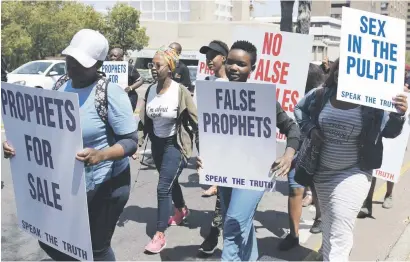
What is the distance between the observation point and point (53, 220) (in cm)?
303

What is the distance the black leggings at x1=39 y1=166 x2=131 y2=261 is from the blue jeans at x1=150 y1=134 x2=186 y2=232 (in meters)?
1.39

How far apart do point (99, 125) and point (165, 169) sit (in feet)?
5.82

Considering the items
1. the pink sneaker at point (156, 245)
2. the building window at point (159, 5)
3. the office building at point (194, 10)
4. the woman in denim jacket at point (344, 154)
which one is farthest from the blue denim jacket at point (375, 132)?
the building window at point (159, 5)

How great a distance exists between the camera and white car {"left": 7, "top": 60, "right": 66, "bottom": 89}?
17094mm

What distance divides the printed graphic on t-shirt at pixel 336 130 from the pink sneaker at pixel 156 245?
6.21ft

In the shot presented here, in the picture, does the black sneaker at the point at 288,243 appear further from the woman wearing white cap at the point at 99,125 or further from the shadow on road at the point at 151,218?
the woman wearing white cap at the point at 99,125

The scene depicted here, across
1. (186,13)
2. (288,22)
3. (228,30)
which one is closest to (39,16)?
(288,22)

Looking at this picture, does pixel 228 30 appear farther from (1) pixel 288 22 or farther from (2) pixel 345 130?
(2) pixel 345 130

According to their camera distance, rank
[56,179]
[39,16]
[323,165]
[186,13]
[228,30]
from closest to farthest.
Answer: [56,179], [323,165], [39,16], [228,30], [186,13]

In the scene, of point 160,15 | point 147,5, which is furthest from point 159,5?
point 147,5

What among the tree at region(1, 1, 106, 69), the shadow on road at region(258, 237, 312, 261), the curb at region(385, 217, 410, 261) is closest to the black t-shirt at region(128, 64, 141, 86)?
the shadow on road at region(258, 237, 312, 261)

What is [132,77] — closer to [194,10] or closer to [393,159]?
[393,159]

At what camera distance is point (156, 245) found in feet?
15.3

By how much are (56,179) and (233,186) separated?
121cm
